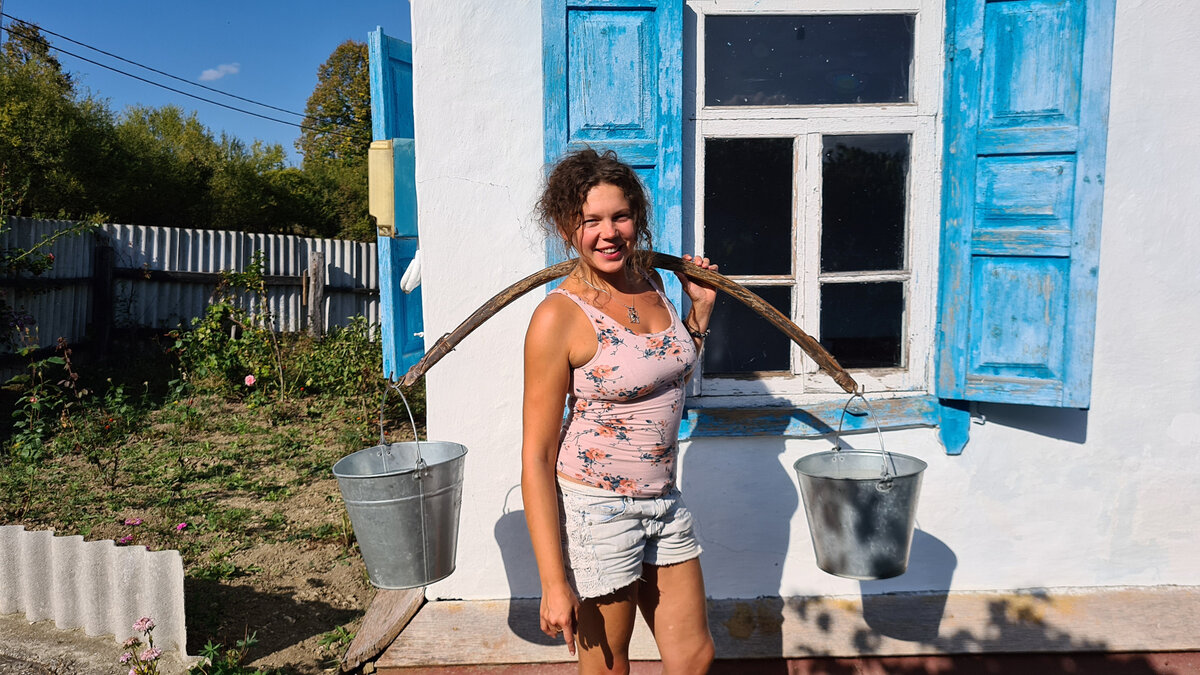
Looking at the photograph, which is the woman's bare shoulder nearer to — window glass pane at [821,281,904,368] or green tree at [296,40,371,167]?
window glass pane at [821,281,904,368]

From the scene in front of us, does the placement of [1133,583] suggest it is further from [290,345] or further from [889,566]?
[290,345]

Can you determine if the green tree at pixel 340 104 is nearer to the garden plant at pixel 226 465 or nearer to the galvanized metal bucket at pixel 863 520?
the garden plant at pixel 226 465

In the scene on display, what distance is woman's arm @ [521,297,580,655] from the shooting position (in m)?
1.94

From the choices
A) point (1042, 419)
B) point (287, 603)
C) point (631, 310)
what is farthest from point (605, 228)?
point (287, 603)

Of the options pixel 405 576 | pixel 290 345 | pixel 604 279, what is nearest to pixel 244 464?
pixel 290 345

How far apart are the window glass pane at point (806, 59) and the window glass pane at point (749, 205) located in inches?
7.6

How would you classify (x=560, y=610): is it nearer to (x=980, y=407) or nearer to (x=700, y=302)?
(x=700, y=302)

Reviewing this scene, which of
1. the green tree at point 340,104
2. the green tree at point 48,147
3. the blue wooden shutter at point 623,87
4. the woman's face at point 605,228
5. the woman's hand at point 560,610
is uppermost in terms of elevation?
the green tree at point 340,104

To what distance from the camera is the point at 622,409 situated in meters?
2.05

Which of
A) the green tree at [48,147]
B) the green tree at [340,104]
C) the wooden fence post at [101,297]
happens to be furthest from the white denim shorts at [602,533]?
the green tree at [340,104]

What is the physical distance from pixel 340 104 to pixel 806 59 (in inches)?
1250

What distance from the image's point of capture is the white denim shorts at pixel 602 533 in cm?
201

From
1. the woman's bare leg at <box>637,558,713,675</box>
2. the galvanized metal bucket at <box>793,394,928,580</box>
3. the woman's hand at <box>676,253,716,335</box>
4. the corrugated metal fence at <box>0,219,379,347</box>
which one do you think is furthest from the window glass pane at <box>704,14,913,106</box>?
the corrugated metal fence at <box>0,219,379,347</box>

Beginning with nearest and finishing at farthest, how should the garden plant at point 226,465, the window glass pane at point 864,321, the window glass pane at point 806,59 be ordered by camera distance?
the window glass pane at point 806,59 → the window glass pane at point 864,321 → the garden plant at point 226,465
